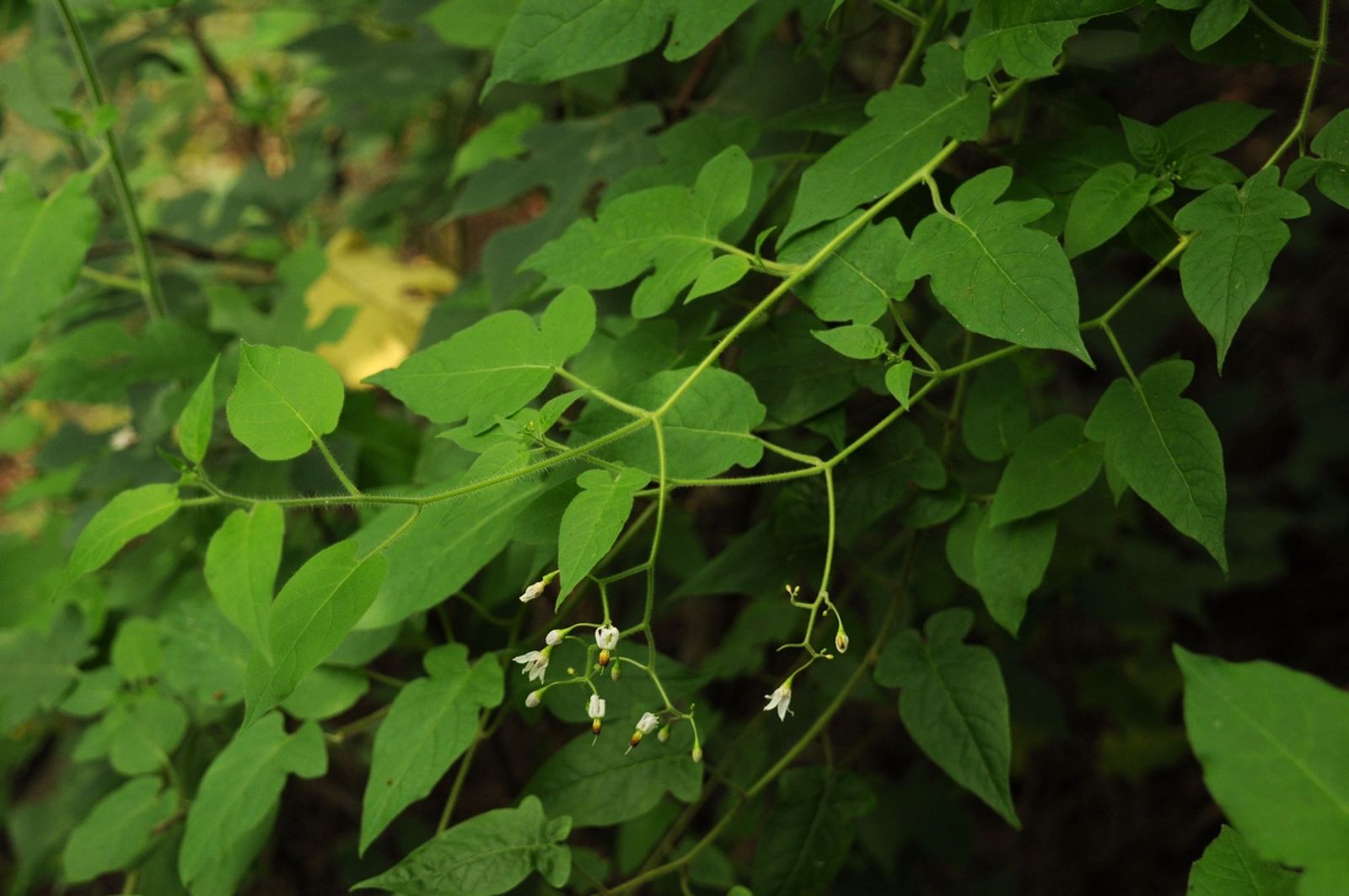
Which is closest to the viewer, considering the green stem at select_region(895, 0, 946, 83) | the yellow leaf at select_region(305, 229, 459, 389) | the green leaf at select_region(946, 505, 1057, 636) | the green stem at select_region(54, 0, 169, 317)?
the green leaf at select_region(946, 505, 1057, 636)

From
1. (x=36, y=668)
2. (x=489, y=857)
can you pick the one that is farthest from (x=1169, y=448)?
(x=36, y=668)

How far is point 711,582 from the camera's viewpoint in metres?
1.22

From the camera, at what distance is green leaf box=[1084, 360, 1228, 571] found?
34.3 inches

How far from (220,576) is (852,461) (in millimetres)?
651

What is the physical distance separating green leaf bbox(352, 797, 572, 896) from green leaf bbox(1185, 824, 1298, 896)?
0.57 metres

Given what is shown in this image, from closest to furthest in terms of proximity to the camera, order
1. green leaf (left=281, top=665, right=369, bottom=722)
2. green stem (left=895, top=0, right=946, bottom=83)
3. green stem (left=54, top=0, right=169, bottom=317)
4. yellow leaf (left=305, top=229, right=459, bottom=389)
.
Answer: green stem (left=895, top=0, right=946, bottom=83) < green leaf (left=281, top=665, right=369, bottom=722) < green stem (left=54, top=0, right=169, bottom=317) < yellow leaf (left=305, top=229, right=459, bottom=389)

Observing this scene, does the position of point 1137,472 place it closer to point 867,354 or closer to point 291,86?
point 867,354

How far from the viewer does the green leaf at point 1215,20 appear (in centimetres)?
91

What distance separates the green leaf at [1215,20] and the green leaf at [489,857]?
96 centimetres

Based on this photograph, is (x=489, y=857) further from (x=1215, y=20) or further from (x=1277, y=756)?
(x=1215, y=20)

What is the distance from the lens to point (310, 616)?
89cm

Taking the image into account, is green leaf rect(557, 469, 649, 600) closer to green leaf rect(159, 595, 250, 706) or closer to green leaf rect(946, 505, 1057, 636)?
green leaf rect(946, 505, 1057, 636)

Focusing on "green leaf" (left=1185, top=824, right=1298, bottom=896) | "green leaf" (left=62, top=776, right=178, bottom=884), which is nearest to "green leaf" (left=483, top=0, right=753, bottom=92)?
"green leaf" (left=1185, top=824, right=1298, bottom=896)

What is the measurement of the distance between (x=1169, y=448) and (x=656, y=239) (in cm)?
54
